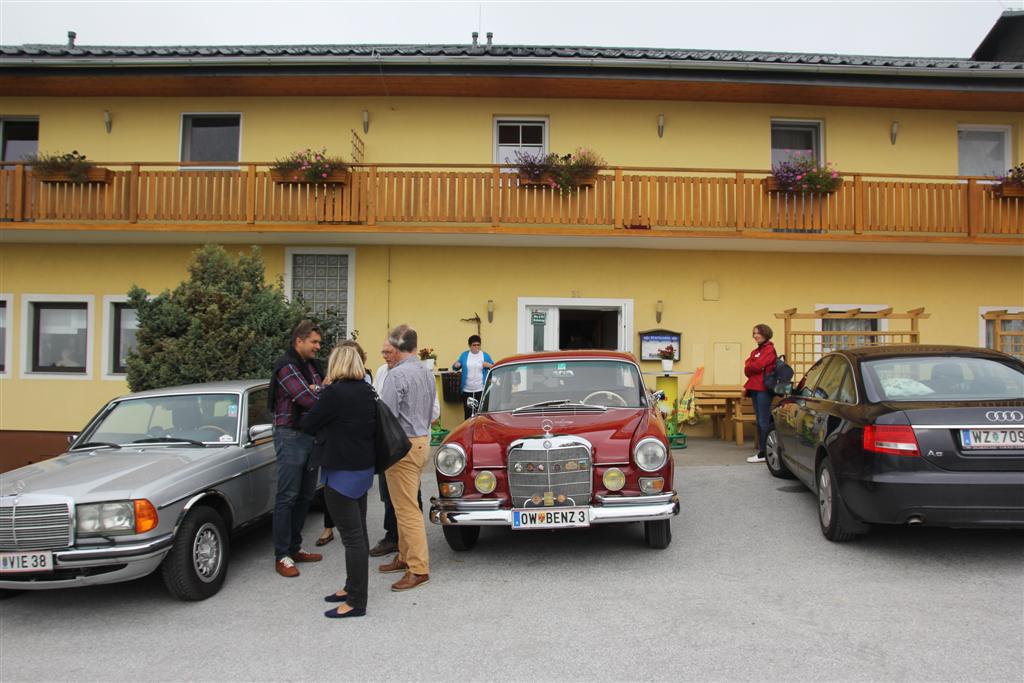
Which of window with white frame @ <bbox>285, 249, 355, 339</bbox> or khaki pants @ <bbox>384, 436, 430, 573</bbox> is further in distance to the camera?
window with white frame @ <bbox>285, 249, 355, 339</bbox>

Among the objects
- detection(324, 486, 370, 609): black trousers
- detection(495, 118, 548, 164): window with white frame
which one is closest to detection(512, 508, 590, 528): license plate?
detection(324, 486, 370, 609): black trousers

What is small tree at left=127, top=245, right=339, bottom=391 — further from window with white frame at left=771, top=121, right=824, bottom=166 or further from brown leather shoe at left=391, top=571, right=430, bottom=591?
window with white frame at left=771, top=121, right=824, bottom=166

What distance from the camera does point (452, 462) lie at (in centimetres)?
504

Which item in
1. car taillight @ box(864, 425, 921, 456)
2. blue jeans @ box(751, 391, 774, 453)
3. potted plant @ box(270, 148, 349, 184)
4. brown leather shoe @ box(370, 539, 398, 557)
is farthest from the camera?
potted plant @ box(270, 148, 349, 184)

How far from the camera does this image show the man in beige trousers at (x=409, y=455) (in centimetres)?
478

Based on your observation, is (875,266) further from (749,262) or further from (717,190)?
(717,190)

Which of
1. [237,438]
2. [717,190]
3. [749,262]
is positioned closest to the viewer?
[237,438]

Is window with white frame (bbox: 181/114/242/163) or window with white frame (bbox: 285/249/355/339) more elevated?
window with white frame (bbox: 181/114/242/163)

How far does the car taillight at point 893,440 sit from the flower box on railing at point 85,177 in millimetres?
11969

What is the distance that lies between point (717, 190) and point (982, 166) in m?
5.94

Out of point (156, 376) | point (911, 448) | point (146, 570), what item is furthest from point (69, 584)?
point (911, 448)

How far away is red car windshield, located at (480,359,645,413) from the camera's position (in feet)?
19.6

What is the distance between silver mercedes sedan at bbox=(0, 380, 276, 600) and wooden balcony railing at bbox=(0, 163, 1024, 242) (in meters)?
5.72

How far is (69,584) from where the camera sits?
4199mm
